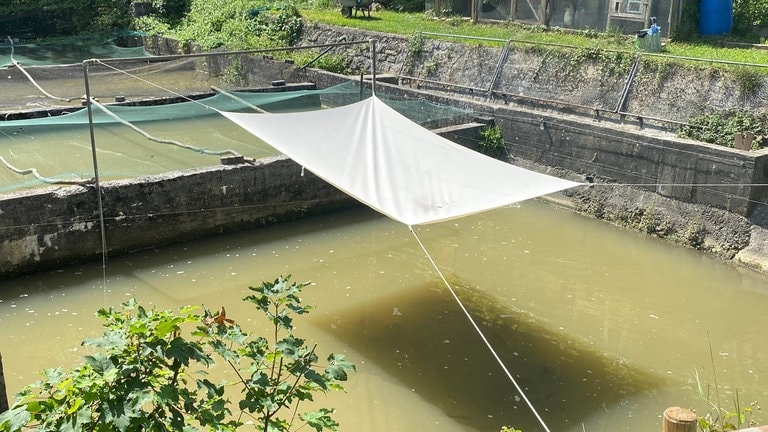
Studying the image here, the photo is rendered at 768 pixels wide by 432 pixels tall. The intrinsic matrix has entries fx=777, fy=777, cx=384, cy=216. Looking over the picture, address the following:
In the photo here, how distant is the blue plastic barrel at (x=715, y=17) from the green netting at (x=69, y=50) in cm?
1192

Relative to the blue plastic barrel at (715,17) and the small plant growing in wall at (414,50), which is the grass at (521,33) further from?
the small plant growing in wall at (414,50)

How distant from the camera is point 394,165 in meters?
7.54

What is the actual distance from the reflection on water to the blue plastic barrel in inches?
206

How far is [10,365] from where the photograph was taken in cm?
618

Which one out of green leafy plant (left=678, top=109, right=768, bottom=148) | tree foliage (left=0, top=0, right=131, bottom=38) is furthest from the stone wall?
tree foliage (left=0, top=0, right=131, bottom=38)

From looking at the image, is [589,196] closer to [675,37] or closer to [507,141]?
[507,141]

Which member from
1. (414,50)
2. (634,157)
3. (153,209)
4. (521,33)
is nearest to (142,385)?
(153,209)

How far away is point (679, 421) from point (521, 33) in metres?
12.1

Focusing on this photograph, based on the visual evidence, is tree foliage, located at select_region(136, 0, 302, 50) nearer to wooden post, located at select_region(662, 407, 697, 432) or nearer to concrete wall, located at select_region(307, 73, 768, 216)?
concrete wall, located at select_region(307, 73, 768, 216)

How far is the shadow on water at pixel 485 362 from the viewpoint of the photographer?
5.77 metres

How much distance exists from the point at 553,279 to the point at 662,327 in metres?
1.33

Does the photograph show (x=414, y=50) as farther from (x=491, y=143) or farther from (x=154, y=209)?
(x=154, y=209)

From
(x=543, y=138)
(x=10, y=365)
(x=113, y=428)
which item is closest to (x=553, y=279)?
(x=543, y=138)

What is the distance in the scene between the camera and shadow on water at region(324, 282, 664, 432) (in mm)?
5773
